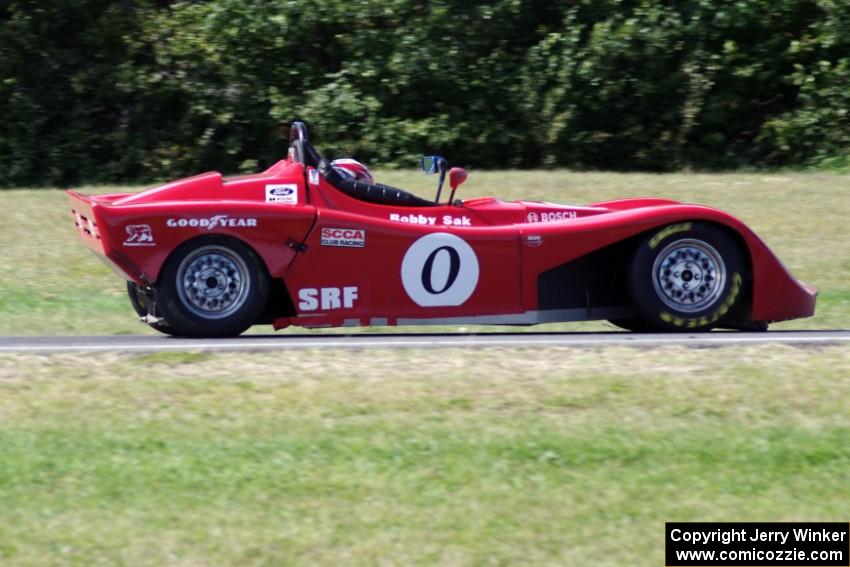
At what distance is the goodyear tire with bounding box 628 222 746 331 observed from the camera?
360 inches

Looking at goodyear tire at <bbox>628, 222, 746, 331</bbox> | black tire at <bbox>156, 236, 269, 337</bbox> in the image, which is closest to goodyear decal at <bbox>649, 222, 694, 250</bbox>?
goodyear tire at <bbox>628, 222, 746, 331</bbox>

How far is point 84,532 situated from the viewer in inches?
214

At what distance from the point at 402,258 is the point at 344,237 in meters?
0.42

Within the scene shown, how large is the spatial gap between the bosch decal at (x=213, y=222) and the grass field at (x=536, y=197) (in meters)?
2.35

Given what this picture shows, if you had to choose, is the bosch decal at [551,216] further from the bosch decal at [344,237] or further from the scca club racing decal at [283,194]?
the scca club racing decal at [283,194]

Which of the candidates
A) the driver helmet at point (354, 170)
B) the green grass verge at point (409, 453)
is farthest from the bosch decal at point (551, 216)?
the green grass verge at point (409, 453)

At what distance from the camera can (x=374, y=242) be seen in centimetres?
890

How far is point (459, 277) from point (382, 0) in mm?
13914

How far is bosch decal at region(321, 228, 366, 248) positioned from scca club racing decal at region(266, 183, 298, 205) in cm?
34

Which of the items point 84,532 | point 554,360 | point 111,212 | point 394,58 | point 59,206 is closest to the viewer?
point 84,532

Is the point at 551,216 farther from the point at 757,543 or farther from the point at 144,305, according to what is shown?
the point at 757,543

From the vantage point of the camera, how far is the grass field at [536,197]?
1146 centimetres

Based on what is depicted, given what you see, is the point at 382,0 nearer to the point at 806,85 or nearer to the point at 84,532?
the point at 806,85

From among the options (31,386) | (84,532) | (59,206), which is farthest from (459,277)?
(59,206)
